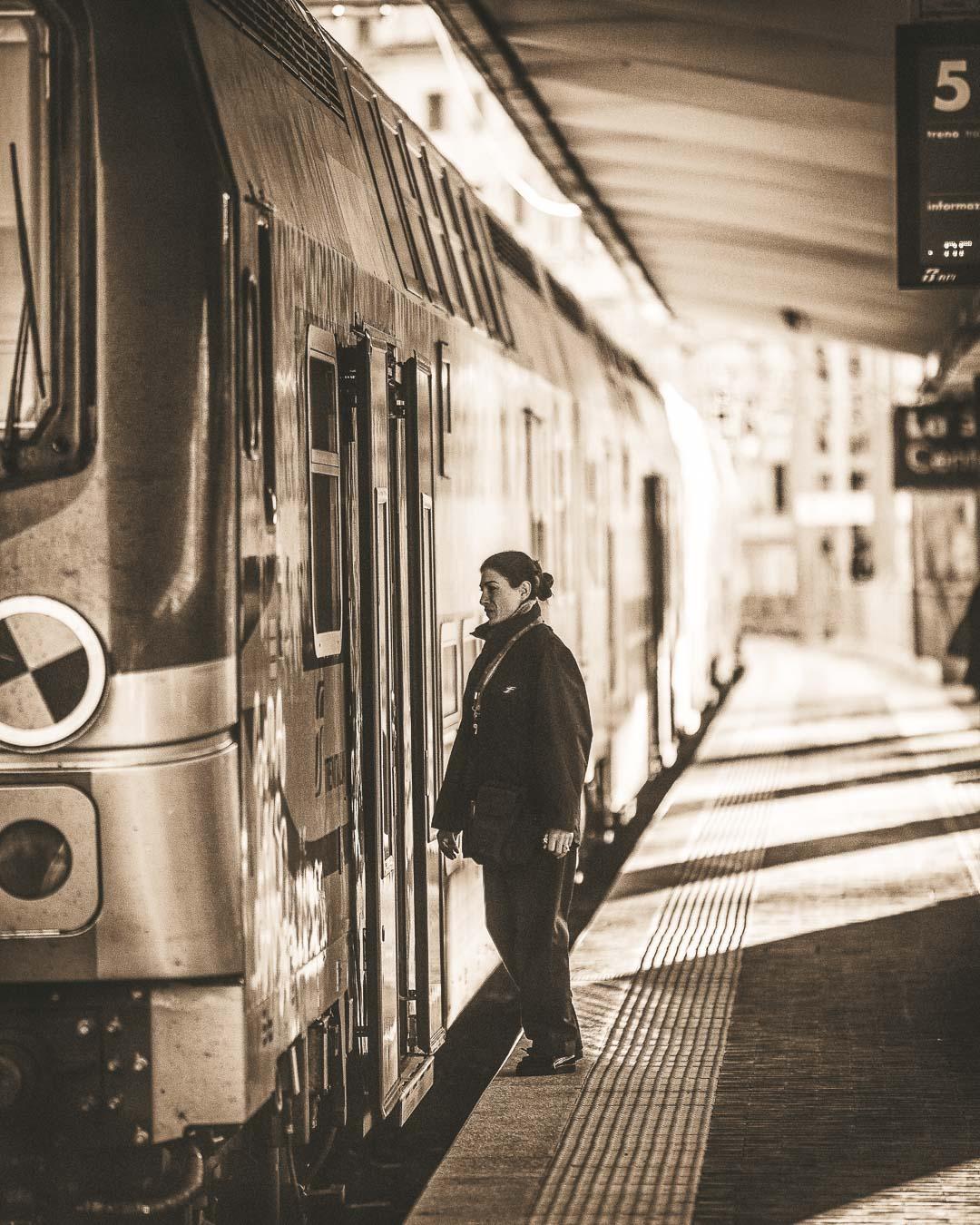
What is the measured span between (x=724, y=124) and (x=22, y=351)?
8934 mm

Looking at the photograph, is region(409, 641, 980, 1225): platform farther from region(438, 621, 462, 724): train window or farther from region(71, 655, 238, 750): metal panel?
region(71, 655, 238, 750): metal panel

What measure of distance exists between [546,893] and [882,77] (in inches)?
235

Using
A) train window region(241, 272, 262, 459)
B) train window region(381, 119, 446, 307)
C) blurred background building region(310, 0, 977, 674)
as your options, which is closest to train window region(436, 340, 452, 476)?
train window region(381, 119, 446, 307)

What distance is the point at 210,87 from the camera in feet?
14.5

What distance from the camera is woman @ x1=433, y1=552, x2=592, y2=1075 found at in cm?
629

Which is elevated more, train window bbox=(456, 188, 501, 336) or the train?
train window bbox=(456, 188, 501, 336)

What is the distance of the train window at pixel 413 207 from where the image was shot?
21.7 feet

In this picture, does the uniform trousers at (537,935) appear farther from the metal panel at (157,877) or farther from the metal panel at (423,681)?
the metal panel at (157,877)

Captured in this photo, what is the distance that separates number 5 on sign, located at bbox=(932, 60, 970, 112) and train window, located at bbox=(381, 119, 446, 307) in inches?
102

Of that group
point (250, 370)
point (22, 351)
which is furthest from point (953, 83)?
point (22, 351)

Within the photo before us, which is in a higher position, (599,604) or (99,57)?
(99,57)

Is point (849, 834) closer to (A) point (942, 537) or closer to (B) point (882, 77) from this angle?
(B) point (882, 77)

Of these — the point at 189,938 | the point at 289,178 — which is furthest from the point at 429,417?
the point at 189,938

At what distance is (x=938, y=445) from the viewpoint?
22.3 metres
